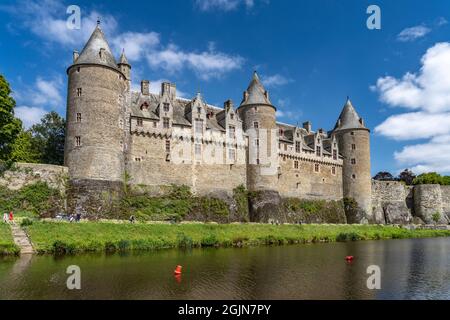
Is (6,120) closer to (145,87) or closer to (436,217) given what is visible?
(145,87)

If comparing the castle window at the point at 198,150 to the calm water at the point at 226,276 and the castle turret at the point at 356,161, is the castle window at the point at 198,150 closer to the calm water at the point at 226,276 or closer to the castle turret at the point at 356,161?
the calm water at the point at 226,276

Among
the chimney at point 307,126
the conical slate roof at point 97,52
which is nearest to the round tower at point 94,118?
the conical slate roof at point 97,52

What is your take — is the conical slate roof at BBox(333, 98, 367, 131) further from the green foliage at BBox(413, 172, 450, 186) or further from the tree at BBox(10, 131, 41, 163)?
the tree at BBox(10, 131, 41, 163)

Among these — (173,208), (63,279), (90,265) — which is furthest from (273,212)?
(63,279)

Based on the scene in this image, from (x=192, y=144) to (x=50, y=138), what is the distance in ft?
56.2

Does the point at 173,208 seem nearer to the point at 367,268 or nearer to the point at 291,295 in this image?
Result: the point at 367,268

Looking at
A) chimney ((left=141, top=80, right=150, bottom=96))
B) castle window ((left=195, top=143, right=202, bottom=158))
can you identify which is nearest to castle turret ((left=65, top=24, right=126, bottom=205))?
chimney ((left=141, top=80, right=150, bottom=96))

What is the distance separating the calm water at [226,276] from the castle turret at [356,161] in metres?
31.0

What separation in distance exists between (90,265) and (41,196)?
1556 centimetres

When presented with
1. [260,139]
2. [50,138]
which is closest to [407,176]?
[260,139]

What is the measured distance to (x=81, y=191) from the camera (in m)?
36.8

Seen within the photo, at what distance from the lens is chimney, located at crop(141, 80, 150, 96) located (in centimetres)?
4632

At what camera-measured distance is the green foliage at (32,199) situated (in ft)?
111
